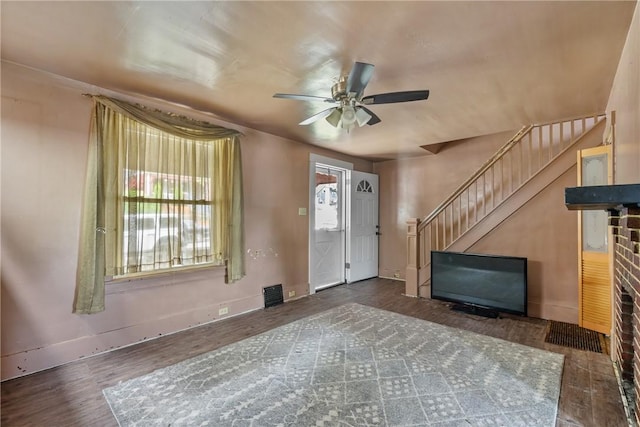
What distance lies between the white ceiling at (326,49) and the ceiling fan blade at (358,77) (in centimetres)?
19

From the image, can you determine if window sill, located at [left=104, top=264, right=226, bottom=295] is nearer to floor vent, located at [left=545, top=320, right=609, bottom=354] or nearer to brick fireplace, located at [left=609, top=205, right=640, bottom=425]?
brick fireplace, located at [left=609, top=205, right=640, bottom=425]

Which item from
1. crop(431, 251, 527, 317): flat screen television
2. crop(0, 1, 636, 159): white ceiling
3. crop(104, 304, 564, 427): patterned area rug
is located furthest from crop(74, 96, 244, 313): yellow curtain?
crop(431, 251, 527, 317): flat screen television

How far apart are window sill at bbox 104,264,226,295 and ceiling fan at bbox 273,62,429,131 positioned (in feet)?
7.33

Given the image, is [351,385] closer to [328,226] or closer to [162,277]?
[162,277]

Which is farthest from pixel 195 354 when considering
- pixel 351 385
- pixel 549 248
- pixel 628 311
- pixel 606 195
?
pixel 549 248

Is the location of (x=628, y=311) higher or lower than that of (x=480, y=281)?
higher

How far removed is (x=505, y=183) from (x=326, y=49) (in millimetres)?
3849

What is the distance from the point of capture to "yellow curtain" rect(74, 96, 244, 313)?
2725 mm

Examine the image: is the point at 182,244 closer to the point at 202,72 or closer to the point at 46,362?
the point at 46,362

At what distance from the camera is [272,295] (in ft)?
14.3

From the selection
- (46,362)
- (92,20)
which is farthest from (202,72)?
(46,362)

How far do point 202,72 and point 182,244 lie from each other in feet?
6.06

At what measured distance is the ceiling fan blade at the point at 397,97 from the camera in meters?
2.28

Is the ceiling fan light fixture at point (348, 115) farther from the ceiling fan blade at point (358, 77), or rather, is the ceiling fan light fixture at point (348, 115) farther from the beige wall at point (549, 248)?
the beige wall at point (549, 248)
